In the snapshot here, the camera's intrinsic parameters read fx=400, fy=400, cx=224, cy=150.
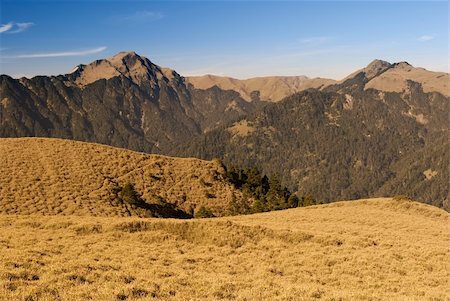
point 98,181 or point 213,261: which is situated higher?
point 213,261

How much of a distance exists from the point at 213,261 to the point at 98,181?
56445 millimetres

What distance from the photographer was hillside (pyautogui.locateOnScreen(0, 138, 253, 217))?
67.5 m

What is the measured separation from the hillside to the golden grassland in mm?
27704

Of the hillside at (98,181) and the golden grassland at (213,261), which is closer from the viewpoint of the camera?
the golden grassland at (213,261)

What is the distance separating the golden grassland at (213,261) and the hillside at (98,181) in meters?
27.7

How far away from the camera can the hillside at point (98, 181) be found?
2657 inches

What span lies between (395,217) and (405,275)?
32.1m

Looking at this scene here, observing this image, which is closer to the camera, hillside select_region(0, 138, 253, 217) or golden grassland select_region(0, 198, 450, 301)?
golden grassland select_region(0, 198, 450, 301)

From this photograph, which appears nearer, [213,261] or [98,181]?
[213,261]

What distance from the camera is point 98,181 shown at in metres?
78.8

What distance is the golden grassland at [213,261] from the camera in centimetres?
1802

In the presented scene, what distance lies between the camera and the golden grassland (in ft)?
59.1

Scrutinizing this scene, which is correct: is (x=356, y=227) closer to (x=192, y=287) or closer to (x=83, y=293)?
(x=192, y=287)

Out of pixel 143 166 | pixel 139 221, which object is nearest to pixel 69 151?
pixel 143 166
